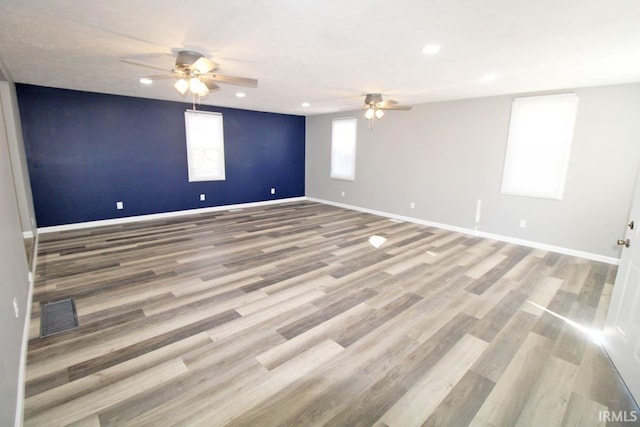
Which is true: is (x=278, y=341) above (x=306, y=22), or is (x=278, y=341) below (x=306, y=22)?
below

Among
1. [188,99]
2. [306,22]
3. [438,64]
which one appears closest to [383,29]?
[306,22]

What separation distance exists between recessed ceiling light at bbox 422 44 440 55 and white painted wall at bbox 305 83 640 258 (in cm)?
287

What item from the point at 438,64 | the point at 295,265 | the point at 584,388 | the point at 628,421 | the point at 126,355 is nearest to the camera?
the point at 628,421

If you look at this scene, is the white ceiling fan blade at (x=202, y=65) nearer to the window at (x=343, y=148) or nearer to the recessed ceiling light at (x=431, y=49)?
the recessed ceiling light at (x=431, y=49)

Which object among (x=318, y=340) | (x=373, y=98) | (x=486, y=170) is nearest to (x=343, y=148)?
(x=373, y=98)

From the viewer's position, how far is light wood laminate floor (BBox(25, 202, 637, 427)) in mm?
1758

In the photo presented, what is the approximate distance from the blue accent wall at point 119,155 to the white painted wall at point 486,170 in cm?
226

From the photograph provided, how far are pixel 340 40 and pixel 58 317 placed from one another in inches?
139

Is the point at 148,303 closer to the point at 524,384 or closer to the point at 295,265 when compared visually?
the point at 295,265

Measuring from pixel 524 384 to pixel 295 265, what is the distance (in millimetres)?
2611

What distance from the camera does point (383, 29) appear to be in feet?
7.91

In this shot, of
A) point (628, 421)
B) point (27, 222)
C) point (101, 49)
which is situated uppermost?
point (101, 49)

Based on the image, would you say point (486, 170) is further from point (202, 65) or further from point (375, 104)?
point (202, 65)

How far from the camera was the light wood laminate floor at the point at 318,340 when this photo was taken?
176cm
